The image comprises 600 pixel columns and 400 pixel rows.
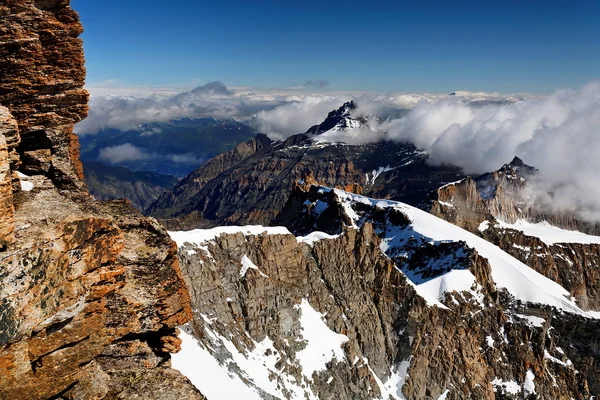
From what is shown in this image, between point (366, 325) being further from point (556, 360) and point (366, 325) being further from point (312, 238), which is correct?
point (556, 360)

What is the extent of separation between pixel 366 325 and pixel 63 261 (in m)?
125

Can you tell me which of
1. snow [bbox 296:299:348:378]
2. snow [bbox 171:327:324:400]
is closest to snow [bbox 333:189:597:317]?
snow [bbox 296:299:348:378]

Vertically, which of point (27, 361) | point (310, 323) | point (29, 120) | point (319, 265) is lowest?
point (310, 323)

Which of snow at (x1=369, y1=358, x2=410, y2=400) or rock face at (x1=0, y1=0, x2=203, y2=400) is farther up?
rock face at (x1=0, y1=0, x2=203, y2=400)

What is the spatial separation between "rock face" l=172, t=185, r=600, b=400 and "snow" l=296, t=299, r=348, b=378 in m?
0.34

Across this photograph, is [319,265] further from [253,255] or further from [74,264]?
[74,264]

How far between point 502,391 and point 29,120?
490ft

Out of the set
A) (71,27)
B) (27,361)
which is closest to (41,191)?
(27,361)

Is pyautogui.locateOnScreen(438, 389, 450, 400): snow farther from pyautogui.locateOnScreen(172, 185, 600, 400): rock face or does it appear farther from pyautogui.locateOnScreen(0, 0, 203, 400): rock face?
pyautogui.locateOnScreen(0, 0, 203, 400): rock face

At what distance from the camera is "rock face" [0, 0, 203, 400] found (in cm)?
1445

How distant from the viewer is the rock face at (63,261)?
1445 cm

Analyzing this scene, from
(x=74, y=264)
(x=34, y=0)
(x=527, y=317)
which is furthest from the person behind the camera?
(x=527, y=317)

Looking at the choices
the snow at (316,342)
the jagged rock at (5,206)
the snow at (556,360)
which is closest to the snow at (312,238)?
the snow at (316,342)

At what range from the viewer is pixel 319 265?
427 feet
